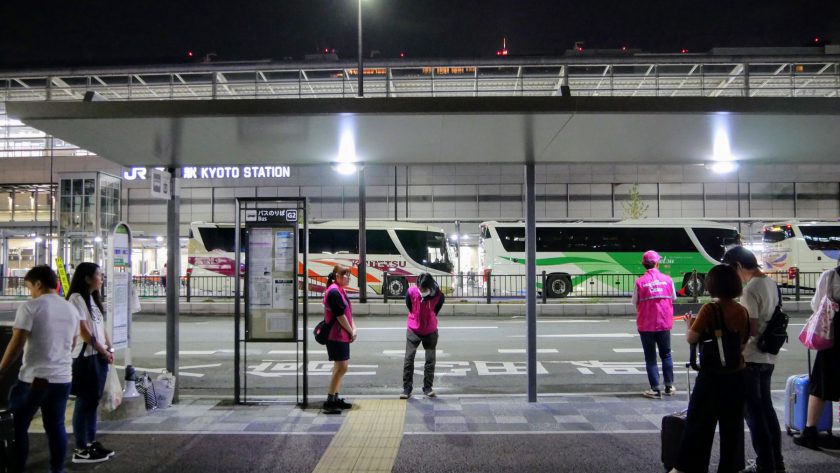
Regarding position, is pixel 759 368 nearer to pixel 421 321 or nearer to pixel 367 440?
pixel 367 440

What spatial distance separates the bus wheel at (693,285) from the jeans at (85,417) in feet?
69.8

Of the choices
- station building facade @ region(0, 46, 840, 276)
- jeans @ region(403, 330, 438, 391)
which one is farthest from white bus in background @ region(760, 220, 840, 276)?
jeans @ region(403, 330, 438, 391)

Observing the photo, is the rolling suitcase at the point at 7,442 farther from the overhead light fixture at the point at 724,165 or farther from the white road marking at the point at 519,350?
the white road marking at the point at 519,350

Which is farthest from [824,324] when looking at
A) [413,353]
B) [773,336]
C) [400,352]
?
[400,352]

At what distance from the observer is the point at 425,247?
2355 cm

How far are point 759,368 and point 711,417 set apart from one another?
0.94 m

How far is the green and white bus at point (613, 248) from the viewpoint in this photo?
22.9 m

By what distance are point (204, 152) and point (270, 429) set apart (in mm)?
3387

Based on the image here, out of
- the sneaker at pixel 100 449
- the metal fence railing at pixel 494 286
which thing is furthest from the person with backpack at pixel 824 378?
the metal fence railing at pixel 494 286

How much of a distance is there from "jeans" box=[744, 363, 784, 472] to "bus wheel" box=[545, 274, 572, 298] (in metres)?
18.1

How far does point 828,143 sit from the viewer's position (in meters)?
6.31

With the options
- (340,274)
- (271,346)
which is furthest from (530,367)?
(271,346)

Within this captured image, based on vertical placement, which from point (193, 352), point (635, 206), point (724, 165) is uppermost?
point (635, 206)

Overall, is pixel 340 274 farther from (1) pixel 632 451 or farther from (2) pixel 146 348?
(2) pixel 146 348
